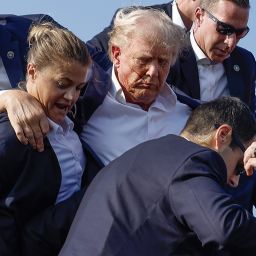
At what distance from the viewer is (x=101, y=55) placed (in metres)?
4.36

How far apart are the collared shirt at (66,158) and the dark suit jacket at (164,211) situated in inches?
20.1

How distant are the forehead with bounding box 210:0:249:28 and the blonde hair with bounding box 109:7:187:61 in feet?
1.95

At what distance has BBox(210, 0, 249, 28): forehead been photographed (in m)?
4.62

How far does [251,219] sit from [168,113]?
1.30 m

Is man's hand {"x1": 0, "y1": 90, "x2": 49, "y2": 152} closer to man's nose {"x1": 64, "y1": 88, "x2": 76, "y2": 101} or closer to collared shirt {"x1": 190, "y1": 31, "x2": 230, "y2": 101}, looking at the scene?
man's nose {"x1": 64, "y1": 88, "x2": 76, "y2": 101}

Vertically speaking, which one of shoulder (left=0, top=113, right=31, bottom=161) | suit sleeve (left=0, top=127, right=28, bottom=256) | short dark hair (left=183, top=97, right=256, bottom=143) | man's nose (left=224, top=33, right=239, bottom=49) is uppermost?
short dark hair (left=183, top=97, right=256, bottom=143)

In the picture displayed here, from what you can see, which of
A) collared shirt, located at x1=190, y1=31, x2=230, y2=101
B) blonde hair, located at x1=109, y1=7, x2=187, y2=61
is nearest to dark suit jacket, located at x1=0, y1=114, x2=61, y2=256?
blonde hair, located at x1=109, y1=7, x2=187, y2=61

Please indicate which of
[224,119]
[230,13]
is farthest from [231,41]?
[224,119]

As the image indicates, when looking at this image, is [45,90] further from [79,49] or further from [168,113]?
[168,113]

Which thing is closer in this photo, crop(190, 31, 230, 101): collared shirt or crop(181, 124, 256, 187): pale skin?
crop(181, 124, 256, 187): pale skin

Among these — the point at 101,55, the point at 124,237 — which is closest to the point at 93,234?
the point at 124,237

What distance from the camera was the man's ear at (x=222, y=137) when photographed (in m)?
3.25

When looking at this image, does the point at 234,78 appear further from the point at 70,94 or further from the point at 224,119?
the point at 70,94

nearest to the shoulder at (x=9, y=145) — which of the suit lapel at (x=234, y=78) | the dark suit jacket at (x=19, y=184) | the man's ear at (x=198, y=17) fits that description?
the dark suit jacket at (x=19, y=184)
